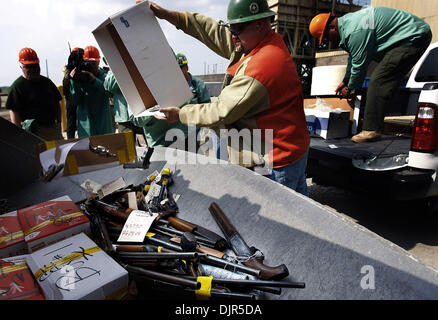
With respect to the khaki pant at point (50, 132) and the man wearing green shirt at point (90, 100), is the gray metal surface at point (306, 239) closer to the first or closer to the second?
the man wearing green shirt at point (90, 100)

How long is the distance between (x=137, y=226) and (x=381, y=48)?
3.12 metres

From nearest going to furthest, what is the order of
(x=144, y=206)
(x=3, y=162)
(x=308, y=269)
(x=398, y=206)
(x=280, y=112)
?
(x=308, y=269)
(x=280, y=112)
(x=144, y=206)
(x=3, y=162)
(x=398, y=206)

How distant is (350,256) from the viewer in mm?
1154

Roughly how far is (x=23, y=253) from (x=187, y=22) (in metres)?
1.84

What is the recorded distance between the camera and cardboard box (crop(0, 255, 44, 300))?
3.43ft

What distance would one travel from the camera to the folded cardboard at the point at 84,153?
4.99 feet

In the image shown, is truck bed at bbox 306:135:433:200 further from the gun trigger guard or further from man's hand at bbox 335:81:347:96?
the gun trigger guard

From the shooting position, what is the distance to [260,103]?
160 cm

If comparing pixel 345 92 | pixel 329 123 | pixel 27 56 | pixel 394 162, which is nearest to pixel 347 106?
pixel 345 92

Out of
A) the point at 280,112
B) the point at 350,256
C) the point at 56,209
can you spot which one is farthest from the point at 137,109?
the point at 350,256

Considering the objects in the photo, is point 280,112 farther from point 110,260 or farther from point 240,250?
point 110,260

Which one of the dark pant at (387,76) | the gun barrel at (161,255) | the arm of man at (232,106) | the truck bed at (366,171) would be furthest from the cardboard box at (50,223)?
the dark pant at (387,76)

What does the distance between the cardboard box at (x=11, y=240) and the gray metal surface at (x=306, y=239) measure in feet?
2.90

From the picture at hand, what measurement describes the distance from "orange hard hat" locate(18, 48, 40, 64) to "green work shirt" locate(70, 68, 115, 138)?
0.71 meters
